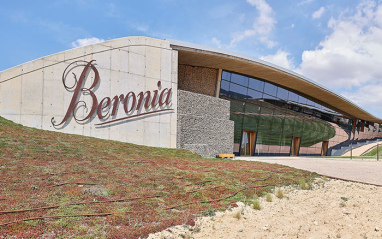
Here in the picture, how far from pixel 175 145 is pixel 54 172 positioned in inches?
481

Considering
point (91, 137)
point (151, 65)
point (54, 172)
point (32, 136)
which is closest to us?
point (54, 172)

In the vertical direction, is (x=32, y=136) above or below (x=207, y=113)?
below

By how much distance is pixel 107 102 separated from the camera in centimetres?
1733

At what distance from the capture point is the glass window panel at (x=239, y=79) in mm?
28859

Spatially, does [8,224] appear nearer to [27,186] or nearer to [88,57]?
[27,186]

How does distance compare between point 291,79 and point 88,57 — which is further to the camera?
point 291,79

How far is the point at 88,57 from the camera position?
16.8 metres

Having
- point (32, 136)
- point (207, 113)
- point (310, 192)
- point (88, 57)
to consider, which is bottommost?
point (310, 192)

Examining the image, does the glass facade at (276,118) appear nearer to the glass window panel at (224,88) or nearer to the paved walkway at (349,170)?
the glass window panel at (224,88)

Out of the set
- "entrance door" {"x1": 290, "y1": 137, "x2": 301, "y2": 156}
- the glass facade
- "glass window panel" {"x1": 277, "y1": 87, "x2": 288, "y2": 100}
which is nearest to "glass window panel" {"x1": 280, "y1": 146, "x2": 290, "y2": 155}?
the glass facade

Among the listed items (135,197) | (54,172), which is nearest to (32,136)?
(54,172)

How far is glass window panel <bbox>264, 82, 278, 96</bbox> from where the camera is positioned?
3259 centimetres

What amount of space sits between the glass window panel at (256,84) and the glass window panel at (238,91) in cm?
133

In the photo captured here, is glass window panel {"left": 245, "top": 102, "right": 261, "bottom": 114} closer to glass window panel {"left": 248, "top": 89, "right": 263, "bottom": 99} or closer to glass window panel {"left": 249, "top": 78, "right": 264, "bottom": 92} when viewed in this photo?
glass window panel {"left": 248, "top": 89, "right": 263, "bottom": 99}
